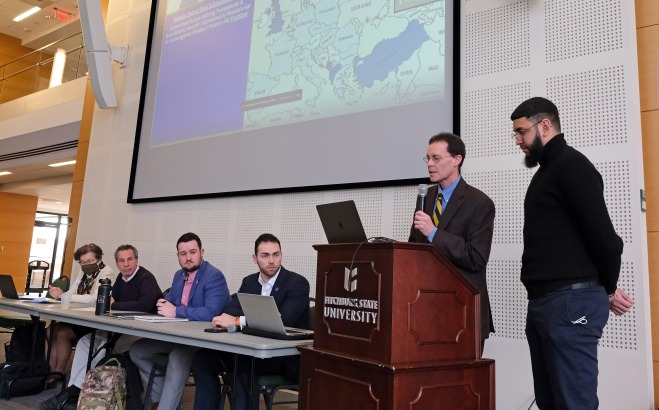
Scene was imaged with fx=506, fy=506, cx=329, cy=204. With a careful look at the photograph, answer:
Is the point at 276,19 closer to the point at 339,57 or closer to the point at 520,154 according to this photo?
the point at 339,57

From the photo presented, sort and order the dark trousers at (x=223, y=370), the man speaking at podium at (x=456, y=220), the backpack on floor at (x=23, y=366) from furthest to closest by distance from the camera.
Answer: the backpack on floor at (x=23, y=366) → the dark trousers at (x=223, y=370) → the man speaking at podium at (x=456, y=220)

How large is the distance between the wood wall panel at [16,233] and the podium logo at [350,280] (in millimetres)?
12867

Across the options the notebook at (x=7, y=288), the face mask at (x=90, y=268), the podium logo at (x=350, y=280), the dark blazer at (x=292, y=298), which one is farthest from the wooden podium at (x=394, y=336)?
the notebook at (x=7, y=288)

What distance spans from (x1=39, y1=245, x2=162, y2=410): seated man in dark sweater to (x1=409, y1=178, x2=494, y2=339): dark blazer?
88.0 inches

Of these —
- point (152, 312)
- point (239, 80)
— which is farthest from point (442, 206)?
point (239, 80)

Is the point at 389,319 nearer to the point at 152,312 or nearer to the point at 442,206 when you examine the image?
the point at 442,206

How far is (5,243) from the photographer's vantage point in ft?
41.0

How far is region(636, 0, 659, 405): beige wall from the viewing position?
8.57 feet

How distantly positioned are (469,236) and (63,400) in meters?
2.74

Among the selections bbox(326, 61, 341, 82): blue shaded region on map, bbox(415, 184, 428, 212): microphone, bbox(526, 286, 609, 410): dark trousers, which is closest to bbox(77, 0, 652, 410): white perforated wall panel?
bbox(326, 61, 341, 82): blue shaded region on map

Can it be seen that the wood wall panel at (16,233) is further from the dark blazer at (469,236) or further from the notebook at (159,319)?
the dark blazer at (469,236)

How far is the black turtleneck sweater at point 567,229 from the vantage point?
1.66m

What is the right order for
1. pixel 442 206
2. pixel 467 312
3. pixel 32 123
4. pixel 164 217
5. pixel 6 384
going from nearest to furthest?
pixel 467 312 < pixel 442 206 < pixel 6 384 < pixel 164 217 < pixel 32 123

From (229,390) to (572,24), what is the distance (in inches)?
112
